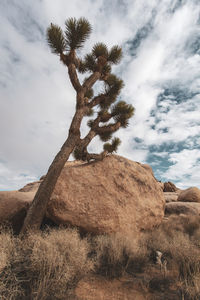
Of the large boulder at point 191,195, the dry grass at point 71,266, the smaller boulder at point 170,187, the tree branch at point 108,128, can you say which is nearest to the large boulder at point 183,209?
the large boulder at point 191,195

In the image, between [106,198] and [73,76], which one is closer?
[106,198]

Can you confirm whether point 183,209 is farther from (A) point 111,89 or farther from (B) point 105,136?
(A) point 111,89

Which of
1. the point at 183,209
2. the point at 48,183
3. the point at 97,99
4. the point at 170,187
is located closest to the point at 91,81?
the point at 97,99

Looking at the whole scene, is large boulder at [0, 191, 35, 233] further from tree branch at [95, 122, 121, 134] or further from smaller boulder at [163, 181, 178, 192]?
smaller boulder at [163, 181, 178, 192]

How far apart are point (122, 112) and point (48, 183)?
4.50 m

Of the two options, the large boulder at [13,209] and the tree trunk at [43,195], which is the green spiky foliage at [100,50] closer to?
the tree trunk at [43,195]

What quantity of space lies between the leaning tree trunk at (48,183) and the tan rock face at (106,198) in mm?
546

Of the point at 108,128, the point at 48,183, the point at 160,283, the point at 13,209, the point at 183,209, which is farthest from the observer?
the point at 183,209

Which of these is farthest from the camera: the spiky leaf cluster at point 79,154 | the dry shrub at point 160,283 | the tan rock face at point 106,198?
the spiky leaf cluster at point 79,154

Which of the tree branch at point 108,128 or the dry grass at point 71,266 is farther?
the tree branch at point 108,128

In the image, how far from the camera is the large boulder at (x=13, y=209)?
18.4ft

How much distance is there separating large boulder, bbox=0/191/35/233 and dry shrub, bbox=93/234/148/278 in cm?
312

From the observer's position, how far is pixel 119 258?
12.4ft

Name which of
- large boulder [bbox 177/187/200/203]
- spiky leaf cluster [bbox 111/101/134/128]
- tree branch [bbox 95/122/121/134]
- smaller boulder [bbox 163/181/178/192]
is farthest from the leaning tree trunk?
smaller boulder [bbox 163/181/178/192]
